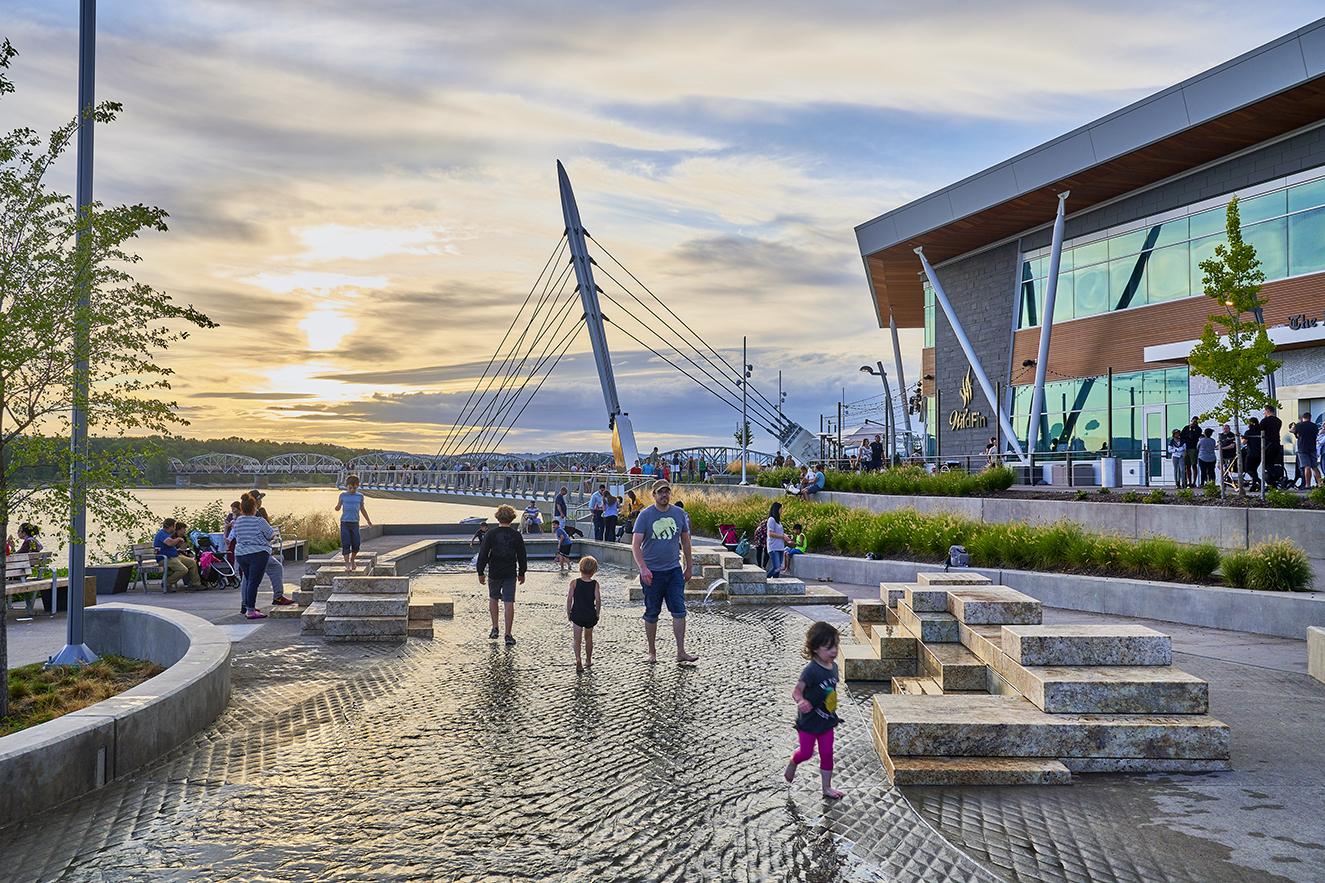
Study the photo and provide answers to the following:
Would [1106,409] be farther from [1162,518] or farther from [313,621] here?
[313,621]

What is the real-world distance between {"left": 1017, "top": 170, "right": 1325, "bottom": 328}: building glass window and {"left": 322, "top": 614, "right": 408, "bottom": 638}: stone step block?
2584 centimetres

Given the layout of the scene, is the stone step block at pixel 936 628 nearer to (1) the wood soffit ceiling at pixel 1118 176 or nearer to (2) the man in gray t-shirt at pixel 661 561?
(2) the man in gray t-shirt at pixel 661 561

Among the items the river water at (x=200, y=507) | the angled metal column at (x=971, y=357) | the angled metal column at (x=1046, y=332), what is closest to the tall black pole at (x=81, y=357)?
the river water at (x=200, y=507)

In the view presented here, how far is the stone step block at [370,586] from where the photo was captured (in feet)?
43.8

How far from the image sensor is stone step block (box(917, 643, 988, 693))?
28.4 feet

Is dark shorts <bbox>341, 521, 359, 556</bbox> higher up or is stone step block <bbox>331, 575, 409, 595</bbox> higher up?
dark shorts <bbox>341, 521, 359, 556</bbox>

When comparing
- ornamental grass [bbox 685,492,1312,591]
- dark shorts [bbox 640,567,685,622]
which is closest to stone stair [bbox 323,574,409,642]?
dark shorts [bbox 640,567,685,622]

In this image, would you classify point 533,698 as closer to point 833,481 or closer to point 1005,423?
point 833,481

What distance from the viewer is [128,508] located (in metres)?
9.01

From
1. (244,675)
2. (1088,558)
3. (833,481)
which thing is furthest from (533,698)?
(833,481)

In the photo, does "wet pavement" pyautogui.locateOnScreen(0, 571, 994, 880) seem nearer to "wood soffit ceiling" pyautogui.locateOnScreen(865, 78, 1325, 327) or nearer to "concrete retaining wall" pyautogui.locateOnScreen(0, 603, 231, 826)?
"concrete retaining wall" pyautogui.locateOnScreen(0, 603, 231, 826)

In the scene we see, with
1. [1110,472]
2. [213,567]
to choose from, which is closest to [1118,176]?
[1110,472]

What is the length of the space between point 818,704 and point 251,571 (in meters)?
10.6

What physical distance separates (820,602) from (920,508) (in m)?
9.38
